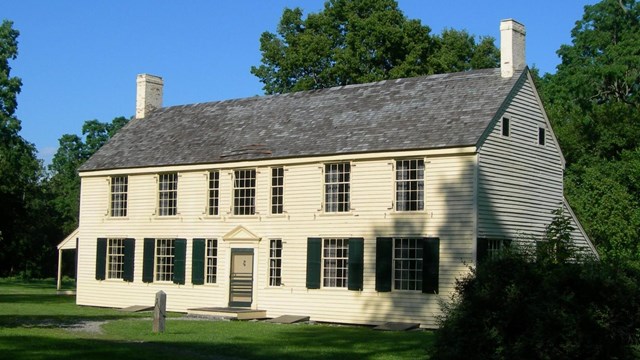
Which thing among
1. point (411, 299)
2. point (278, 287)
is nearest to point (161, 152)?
point (278, 287)

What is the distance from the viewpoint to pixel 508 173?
2714 centimetres

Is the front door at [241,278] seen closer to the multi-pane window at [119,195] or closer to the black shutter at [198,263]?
the black shutter at [198,263]

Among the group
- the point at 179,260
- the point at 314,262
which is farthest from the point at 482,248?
the point at 179,260

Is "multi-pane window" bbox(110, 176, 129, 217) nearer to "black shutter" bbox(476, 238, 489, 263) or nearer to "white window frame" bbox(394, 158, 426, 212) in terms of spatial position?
"white window frame" bbox(394, 158, 426, 212)

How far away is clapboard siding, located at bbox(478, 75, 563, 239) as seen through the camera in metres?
26.1

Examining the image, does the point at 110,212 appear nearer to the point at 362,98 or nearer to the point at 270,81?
the point at 362,98

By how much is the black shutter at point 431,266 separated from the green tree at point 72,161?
50653 mm

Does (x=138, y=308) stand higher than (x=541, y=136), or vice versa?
(x=541, y=136)

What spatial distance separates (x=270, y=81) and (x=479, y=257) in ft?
91.9

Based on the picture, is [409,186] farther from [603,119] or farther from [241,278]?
[603,119]

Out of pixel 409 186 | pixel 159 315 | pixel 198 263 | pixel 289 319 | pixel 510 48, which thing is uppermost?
pixel 510 48

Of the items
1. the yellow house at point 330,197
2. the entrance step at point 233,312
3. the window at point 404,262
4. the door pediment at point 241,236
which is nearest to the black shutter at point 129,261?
the yellow house at point 330,197

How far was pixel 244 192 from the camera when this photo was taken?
30812 mm

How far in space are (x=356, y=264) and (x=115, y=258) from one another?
36.4ft
